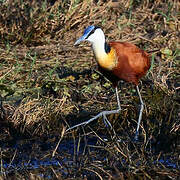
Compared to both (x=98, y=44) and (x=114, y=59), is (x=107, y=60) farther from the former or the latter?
(x=98, y=44)

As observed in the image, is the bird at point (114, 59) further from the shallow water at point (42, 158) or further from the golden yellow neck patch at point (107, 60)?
the shallow water at point (42, 158)

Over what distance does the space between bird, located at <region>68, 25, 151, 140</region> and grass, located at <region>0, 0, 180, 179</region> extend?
32 centimetres

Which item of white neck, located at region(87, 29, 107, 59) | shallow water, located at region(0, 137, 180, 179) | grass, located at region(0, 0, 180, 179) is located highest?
white neck, located at region(87, 29, 107, 59)

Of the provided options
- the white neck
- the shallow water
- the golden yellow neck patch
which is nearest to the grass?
the shallow water

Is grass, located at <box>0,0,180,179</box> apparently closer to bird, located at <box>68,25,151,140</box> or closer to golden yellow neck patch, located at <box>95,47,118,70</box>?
bird, located at <box>68,25,151,140</box>

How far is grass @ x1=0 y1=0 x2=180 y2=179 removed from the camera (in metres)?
4.77

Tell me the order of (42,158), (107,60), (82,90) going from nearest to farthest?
(42,158) < (107,60) < (82,90)

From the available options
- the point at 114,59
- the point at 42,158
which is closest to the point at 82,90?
the point at 114,59

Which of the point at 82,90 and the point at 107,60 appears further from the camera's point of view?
the point at 82,90

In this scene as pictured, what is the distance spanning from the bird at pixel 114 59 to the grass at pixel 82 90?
323 millimetres

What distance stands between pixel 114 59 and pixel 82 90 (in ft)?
3.47

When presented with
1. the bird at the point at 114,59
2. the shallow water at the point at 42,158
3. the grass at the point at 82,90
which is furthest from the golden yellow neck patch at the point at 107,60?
the shallow water at the point at 42,158

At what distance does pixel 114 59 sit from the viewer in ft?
19.2

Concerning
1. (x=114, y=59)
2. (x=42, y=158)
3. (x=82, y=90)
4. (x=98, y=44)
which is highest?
(x=98, y=44)
